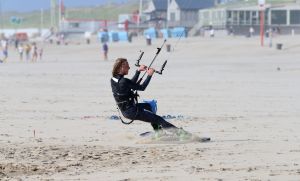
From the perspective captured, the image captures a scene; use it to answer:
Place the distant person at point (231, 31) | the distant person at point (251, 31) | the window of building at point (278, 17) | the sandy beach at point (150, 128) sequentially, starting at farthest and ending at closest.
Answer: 1. the distant person at point (231, 31)
2. the window of building at point (278, 17)
3. the distant person at point (251, 31)
4. the sandy beach at point (150, 128)

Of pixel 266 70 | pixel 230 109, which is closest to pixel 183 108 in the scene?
pixel 230 109

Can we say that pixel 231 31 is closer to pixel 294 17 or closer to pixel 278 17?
pixel 278 17

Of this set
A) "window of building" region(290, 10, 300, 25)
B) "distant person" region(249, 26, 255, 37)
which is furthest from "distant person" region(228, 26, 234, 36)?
"window of building" region(290, 10, 300, 25)

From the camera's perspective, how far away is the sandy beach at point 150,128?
32.8 feet

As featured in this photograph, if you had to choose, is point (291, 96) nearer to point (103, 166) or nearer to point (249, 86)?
point (249, 86)

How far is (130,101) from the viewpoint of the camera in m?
12.7

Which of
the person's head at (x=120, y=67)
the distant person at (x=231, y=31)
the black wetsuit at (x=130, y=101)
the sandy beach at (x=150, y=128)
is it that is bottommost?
the distant person at (x=231, y=31)

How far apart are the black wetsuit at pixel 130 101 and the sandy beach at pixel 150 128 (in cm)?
38

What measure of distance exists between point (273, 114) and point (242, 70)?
53.5 feet

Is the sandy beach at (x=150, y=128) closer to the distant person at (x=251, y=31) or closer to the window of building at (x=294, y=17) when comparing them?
the distant person at (x=251, y=31)

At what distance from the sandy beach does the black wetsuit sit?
377 mm

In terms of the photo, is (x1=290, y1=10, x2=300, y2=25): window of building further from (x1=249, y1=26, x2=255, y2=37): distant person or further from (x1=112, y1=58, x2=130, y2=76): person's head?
(x1=112, y1=58, x2=130, y2=76): person's head

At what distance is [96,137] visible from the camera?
1339 cm

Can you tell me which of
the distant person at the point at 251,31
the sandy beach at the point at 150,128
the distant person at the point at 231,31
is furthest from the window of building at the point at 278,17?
the sandy beach at the point at 150,128
